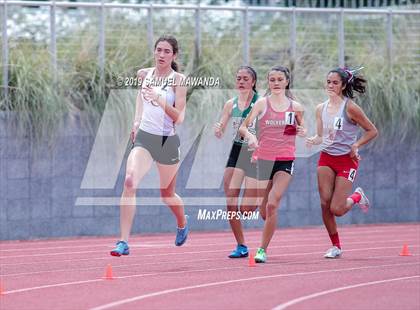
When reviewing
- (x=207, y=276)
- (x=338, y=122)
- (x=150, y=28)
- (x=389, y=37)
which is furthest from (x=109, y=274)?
(x=389, y=37)

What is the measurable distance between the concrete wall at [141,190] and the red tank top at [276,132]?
5493 millimetres

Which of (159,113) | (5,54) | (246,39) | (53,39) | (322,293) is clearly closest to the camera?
(322,293)

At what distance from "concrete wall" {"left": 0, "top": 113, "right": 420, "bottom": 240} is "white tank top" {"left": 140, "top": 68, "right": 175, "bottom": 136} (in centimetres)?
554

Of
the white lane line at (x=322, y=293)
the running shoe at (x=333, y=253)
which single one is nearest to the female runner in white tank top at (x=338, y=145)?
the running shoe at (x=333, y=253)

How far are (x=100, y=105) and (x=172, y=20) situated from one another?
236 centimetres

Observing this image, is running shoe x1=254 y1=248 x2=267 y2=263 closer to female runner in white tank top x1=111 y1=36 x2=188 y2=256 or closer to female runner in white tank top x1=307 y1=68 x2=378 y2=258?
female runner in white tank top x1=307 y1=68 x2=378 y2=258

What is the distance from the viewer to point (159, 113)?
41.5 feet

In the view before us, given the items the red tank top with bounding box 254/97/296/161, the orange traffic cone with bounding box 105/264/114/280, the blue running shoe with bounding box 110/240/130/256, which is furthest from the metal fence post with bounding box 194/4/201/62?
the orange traffic cone with bounding box 105/264/114/280

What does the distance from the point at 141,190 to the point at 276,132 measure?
5856 millimetres

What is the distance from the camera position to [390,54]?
71.8ft

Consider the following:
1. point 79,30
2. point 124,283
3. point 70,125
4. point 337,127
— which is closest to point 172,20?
point 79,30

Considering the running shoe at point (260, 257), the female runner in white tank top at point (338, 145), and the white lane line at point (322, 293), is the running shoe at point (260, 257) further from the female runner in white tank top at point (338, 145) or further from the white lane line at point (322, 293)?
the white lane line at point (322, 293)

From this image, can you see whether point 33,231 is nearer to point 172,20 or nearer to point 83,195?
point 83,195

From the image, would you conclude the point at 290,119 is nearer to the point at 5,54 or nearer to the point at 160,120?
the point at 160,120
